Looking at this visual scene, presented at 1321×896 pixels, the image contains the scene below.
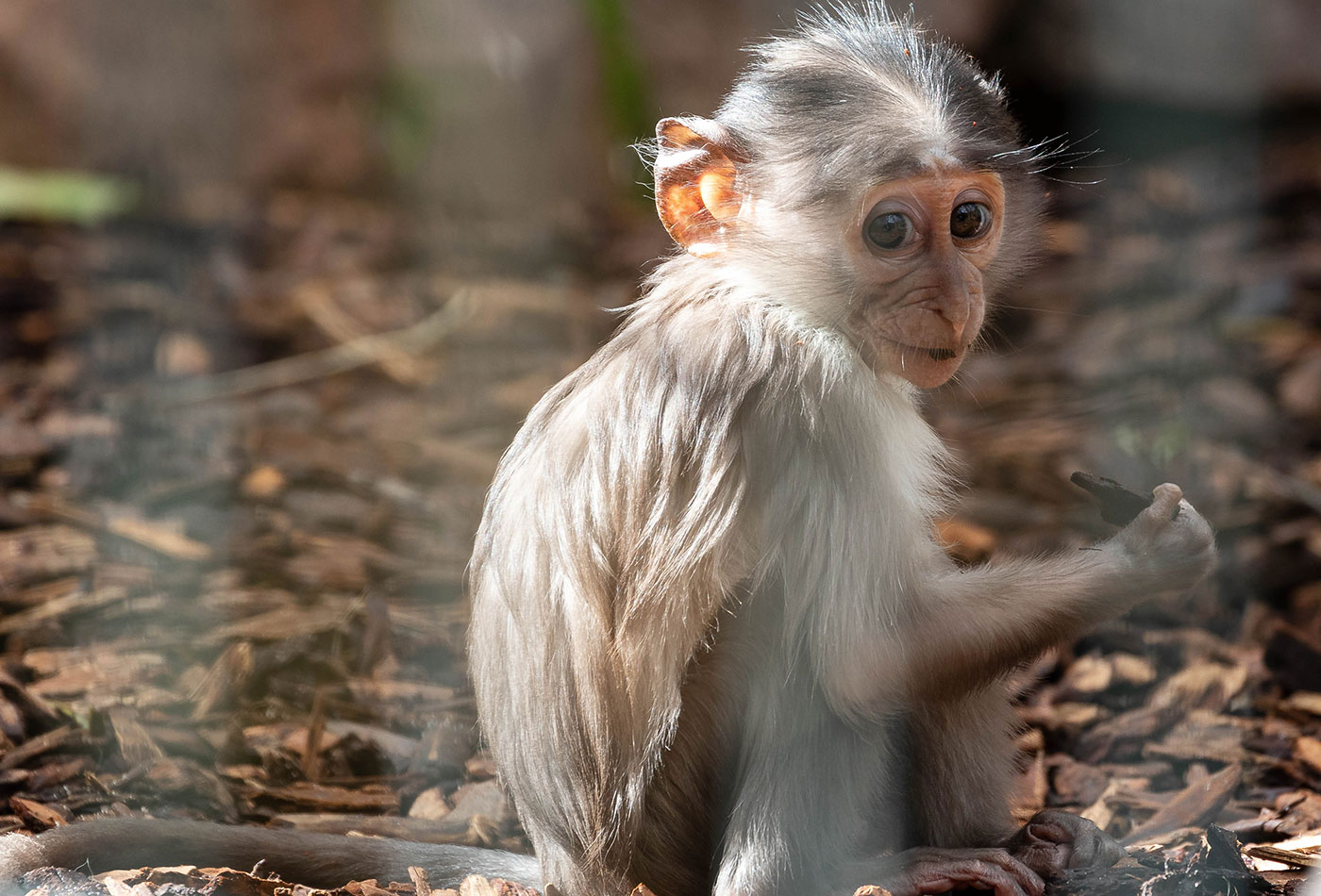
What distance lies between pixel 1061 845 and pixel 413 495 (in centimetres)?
427

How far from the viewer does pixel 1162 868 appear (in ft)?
12.9

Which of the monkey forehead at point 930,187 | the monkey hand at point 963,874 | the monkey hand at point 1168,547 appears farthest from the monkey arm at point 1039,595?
the monkey forehead at point 930,187

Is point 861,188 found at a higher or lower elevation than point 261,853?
higher

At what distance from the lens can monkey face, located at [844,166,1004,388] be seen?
3.88 meters

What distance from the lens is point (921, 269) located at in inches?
155

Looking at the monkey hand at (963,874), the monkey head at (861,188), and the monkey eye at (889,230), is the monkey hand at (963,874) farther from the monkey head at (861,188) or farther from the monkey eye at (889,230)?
the monkey eye at (889,230)

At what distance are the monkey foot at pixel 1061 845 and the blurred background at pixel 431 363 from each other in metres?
0.71

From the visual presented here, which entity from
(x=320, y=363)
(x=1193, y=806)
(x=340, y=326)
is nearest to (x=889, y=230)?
(x=1193, y=806)

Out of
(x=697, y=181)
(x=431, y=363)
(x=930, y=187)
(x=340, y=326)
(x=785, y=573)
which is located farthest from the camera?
(x=340, y=326)

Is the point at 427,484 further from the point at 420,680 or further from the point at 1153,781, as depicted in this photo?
the point at 1153,781

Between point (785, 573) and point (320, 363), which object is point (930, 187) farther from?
point (320, 363)

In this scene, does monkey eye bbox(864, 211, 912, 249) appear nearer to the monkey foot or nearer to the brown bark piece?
the monkey foot

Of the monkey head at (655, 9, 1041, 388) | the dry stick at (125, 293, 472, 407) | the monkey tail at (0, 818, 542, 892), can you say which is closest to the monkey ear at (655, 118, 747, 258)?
the monkey head at (655, 9, 1041, 388)

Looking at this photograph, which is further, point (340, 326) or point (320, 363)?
point (340, 326)
